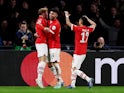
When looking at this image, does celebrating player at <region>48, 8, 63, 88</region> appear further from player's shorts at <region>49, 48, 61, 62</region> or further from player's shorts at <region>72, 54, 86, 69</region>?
player's shorts at <region>72, 54, 86, 69</region>

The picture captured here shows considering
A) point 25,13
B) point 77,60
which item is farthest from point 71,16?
point 77,60

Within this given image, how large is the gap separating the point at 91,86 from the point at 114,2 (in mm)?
6353

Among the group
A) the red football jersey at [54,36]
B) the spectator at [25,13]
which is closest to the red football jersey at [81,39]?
the red football jersey at [54,36]

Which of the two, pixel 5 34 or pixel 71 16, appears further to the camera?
pixel 71 16

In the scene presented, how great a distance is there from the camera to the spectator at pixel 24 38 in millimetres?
22281

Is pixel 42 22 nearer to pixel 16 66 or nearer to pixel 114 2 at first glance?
pixel 16 66

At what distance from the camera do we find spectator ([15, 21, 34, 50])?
2228 centimetres

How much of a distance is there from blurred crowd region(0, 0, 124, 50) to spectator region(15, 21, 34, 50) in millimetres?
1238

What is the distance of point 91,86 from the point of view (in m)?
20.6

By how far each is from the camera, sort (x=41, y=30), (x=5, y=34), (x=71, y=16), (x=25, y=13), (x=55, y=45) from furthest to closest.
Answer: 1. (x=71, y=16)
2. (x=25, y=13)
3. (x=5, y=34)
4. (x=55, y=45)
5. (x=41, y=30)

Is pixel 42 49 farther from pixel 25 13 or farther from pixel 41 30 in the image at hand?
pixel 25 13

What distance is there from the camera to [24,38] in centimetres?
2222

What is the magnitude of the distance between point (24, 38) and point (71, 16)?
338 centimetres

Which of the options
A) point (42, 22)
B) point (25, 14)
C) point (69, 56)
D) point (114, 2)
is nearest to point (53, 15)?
point (42, 22)
